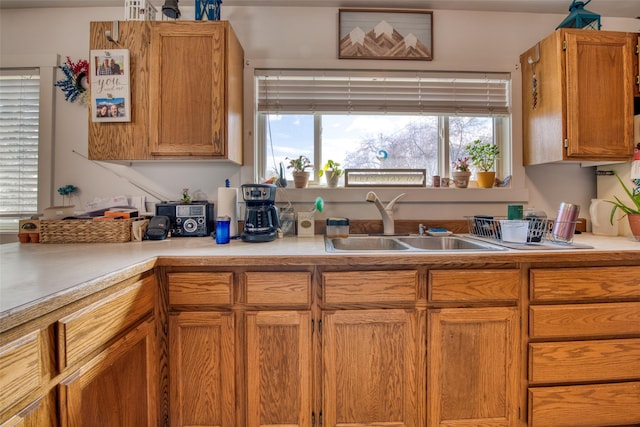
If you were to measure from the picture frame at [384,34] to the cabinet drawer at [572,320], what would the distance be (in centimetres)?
166

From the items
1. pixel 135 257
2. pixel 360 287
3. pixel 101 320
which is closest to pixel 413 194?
pixel 360 287

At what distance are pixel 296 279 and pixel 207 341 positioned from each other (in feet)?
1.50

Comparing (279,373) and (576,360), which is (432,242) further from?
(279,373)

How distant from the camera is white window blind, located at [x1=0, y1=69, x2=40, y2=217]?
81.6 inches

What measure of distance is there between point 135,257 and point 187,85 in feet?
3.18

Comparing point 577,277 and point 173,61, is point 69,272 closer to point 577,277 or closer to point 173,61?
point 173,61

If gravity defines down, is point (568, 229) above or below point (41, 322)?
above

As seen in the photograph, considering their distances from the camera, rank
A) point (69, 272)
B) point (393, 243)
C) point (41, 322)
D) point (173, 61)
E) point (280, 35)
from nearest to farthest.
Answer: point (41, 322) → point (69, 272) → point (173, 61) → point (393, 243) → point (280, 35)

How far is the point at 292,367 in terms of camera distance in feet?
4.30

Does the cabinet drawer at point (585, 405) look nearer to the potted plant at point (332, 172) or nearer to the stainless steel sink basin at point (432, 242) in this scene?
the stainless steel sink basin at point (432, 242)

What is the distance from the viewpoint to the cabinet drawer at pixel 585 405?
134 cm

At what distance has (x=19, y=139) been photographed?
6.81ft

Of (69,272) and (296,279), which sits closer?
(69,272)

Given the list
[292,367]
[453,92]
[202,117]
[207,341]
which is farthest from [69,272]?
[453,92]
